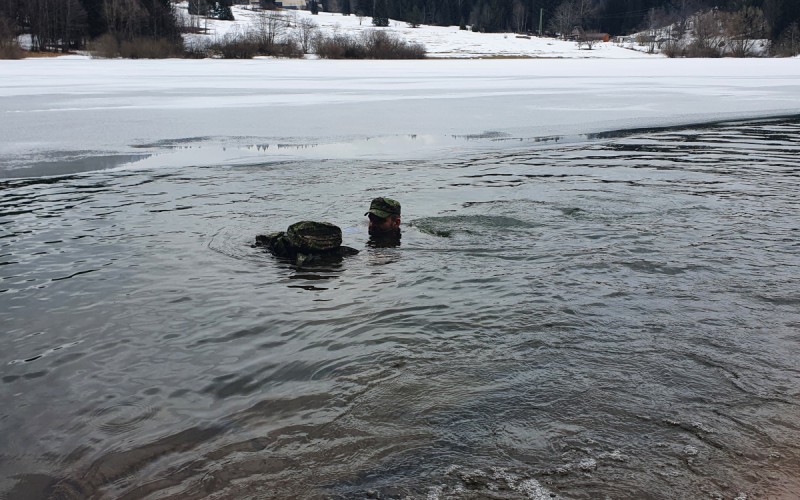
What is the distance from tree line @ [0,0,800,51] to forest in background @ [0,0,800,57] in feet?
0.25

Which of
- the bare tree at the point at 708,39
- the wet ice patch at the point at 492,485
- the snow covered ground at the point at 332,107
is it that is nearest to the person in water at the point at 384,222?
the wet ice patch at the point at 492,485

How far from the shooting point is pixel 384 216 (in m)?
7.55

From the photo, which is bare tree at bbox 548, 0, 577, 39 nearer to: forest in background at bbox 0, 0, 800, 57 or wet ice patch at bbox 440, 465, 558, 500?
forest in background at bbox 0, 0, 800, 57

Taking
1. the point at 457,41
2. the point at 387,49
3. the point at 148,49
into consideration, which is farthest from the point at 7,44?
the point at 457,41

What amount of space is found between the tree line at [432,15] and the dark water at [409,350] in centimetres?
4953

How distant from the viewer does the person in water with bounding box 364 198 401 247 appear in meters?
7.55

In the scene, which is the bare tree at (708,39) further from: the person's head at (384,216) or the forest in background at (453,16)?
the person's head at (384,216)

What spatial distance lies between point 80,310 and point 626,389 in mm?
4122

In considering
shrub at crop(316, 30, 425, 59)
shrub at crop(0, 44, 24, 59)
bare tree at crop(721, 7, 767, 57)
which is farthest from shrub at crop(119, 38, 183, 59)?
bare tree at crop(721, 7, 767, 57)

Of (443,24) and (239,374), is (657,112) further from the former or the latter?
(443,24)

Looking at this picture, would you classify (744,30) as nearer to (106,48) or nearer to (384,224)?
(106,48)

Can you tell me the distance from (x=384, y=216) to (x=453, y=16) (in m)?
124

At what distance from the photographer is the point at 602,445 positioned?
364 cm

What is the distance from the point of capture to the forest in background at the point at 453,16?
55.7 m
